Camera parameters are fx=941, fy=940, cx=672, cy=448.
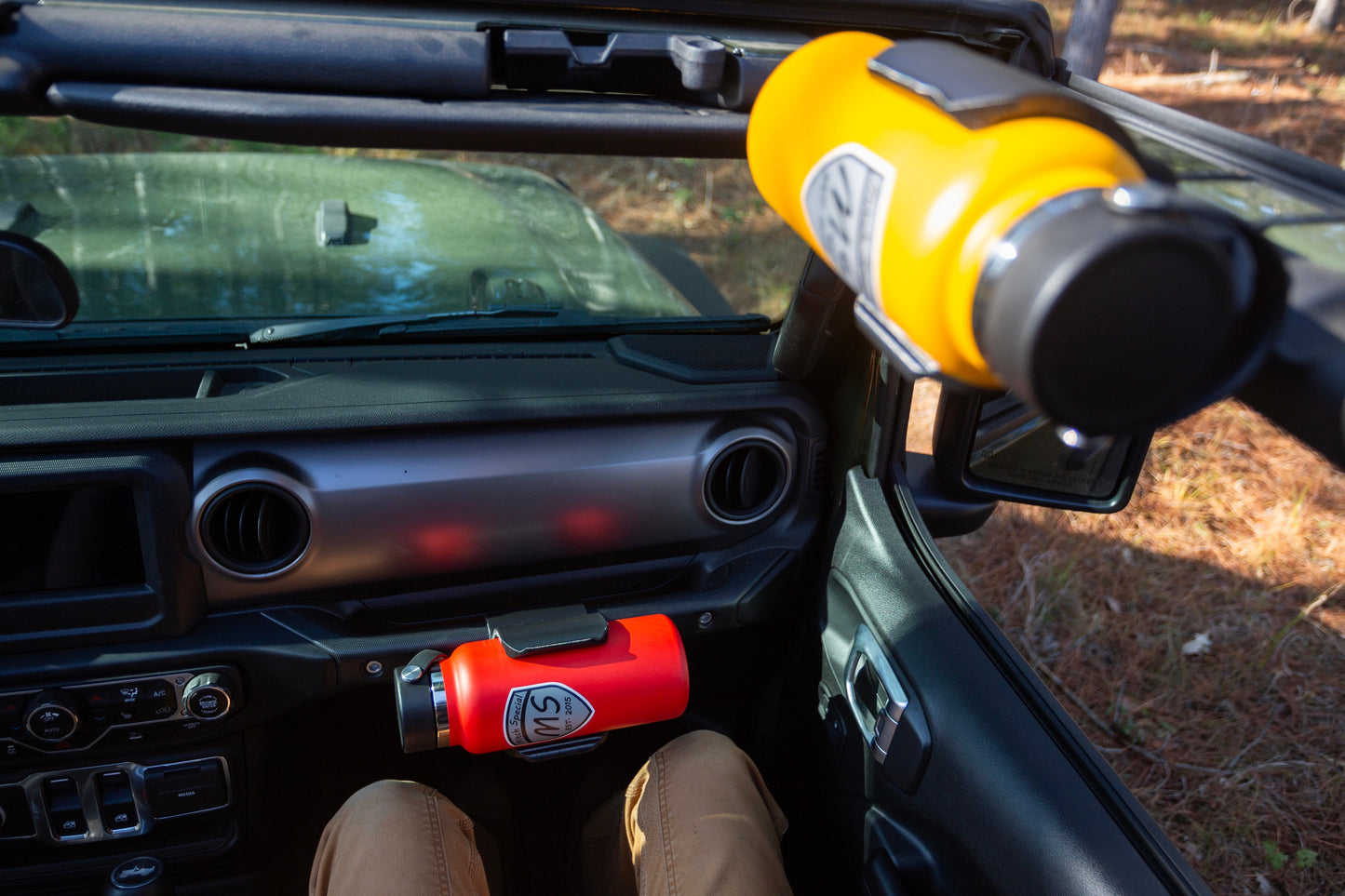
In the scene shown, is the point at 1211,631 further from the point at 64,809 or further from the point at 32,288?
the point at 32,288

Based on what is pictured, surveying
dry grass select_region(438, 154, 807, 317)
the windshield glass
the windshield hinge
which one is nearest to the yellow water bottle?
the windshield hinge

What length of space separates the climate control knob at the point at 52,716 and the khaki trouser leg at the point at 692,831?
0.96m

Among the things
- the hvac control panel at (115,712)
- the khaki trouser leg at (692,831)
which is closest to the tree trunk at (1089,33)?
the khaki trouser leg at (692,831)

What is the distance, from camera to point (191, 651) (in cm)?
A: 166

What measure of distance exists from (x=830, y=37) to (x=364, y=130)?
59 centimetres

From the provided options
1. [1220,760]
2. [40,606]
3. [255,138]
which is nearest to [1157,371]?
[255,138]

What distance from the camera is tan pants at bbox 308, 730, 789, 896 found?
148 cm

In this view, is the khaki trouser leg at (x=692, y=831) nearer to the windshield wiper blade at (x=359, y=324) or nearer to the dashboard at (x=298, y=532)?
the dashboard at (x=298, y=532)

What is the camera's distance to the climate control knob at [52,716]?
1.60m

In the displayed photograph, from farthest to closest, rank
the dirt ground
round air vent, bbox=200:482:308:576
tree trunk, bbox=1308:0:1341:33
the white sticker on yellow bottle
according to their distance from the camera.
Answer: tree trunk, bbox=1308:0:1341:33 < the dirt ground < round air vent, bbox=200:482:308:576 < the white sticker on yellow bottle

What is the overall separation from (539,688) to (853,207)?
3.50 ft

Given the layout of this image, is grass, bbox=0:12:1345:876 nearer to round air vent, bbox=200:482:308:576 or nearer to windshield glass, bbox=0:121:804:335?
windshield glass, bbox=0:121:804:335

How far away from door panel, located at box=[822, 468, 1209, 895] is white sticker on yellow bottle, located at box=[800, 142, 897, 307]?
0.84m

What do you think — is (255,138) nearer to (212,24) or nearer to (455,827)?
(212,24)
